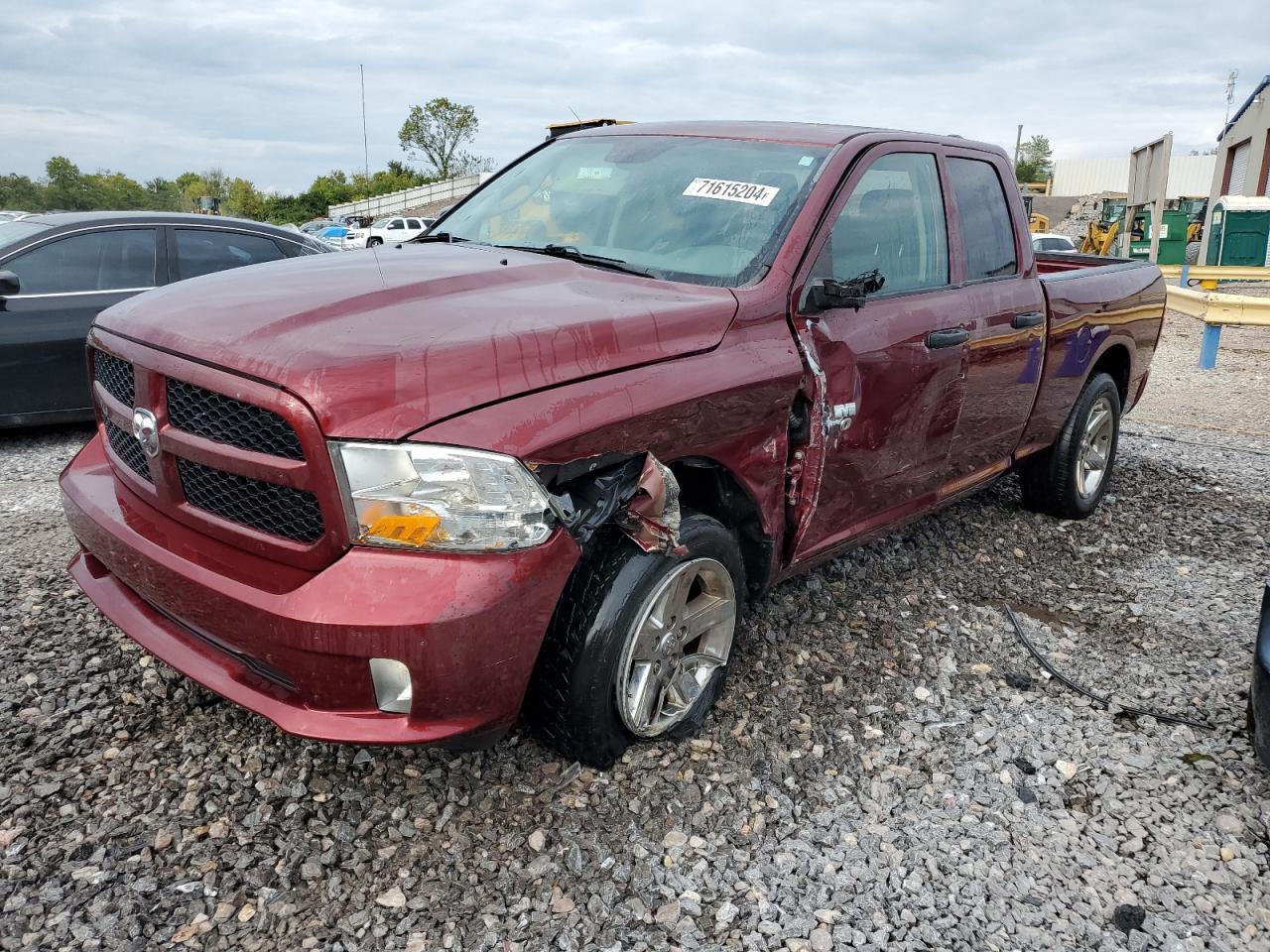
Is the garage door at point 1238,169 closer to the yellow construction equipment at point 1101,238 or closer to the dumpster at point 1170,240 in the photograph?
the yellow construction equipment at point 1101,238

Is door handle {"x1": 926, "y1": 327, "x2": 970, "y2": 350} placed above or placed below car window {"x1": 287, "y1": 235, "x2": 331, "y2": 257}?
below

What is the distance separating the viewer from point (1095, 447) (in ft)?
18.0

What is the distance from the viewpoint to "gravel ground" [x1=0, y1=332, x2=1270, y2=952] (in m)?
2.40

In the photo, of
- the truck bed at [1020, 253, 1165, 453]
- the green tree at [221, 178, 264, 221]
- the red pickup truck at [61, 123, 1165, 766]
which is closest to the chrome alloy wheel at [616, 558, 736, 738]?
the red pickup truck at [61, 123, 1165, 766]

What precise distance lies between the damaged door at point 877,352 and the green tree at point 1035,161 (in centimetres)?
7883

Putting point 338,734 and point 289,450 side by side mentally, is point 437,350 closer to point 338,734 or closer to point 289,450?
point 289,450

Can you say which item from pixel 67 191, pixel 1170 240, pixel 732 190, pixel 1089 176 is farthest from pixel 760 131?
pixel 1089 176

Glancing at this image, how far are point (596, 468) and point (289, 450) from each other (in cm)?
74

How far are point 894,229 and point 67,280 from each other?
5.40 m

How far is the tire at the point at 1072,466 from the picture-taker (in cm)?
513

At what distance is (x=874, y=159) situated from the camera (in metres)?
3.56

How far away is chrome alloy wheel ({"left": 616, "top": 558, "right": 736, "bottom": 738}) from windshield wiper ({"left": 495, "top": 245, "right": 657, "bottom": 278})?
3.24ft

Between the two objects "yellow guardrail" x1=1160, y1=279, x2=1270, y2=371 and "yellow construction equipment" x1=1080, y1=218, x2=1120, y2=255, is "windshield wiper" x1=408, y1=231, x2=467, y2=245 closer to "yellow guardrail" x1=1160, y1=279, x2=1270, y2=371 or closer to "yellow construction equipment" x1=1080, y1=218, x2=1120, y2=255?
"yellow guardrail" x1=1160, y1=279, x2=1270, y2=371

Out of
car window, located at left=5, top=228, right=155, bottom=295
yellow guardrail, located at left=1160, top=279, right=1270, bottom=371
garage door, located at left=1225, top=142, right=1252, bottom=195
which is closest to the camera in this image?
car window, located at left=5, top=228, right=155, bottom=295
